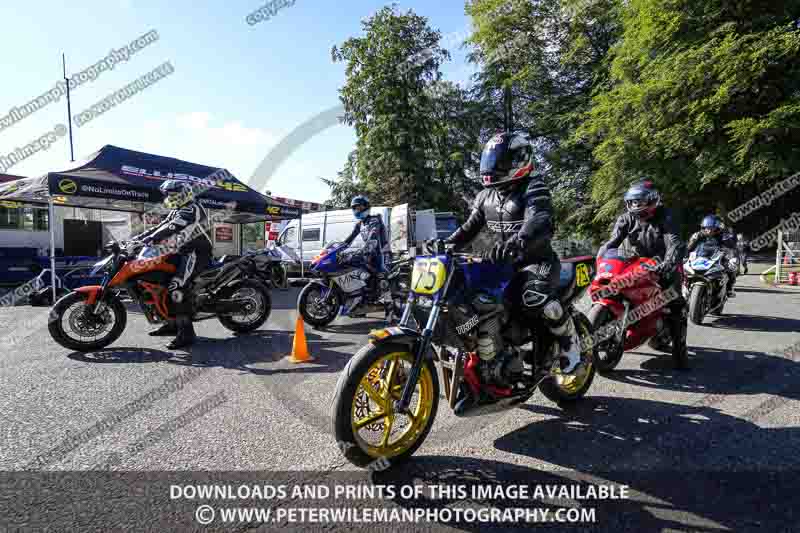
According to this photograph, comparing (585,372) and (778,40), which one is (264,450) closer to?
(585,372)

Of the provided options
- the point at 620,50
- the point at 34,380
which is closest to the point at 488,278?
the point at 34,380

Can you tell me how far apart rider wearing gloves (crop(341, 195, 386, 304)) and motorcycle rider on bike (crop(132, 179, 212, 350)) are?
223 cm

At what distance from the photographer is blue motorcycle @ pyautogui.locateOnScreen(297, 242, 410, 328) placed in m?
7.46

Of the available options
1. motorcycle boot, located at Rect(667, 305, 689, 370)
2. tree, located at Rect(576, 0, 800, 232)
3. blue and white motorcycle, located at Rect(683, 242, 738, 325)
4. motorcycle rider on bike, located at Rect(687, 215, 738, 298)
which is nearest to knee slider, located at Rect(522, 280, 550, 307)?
motorcycle boot, located at Rect(667, 305, 689, 370)

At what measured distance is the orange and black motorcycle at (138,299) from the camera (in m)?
5.64

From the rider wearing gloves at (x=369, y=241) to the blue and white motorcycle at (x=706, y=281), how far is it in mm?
4922

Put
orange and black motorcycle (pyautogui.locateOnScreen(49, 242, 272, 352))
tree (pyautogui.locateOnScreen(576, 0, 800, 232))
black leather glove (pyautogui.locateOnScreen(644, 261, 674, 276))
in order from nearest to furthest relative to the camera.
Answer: black leather glove (pyautogui.locateOnScreen(644, 261, 674, 276)) < orange and black motorcycle (pyautogui.locateOnScreen(49, 242, 272, 352)) < tree (pyautogui.locateOnScreen(576, 0, 800, 232))

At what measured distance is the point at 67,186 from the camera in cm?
996

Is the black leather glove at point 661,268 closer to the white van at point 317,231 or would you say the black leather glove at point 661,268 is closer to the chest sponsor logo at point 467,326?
the chest sponsor logo at point 467,326

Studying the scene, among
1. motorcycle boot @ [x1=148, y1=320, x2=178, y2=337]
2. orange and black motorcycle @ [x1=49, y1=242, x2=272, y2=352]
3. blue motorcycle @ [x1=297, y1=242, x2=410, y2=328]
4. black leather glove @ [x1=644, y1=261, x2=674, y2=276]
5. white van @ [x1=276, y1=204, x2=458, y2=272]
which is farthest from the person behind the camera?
white van @ [x1=276, y1=204, x2=458, y2=272]

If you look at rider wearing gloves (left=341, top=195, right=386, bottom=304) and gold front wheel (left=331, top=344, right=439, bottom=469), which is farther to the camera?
rider wearing gloves (left=341, top=195, right=386, bottom=304)

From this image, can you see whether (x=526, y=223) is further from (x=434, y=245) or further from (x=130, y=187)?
(x=130, y=187)

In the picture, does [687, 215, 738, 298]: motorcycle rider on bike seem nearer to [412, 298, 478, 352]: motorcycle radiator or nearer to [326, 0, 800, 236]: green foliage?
[412, 298, 478, 352]: motorcycle radiator

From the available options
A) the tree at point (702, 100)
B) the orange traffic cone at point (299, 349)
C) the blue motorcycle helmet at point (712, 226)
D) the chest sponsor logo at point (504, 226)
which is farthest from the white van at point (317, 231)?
the chest sponsor logo at point (504, 226)
